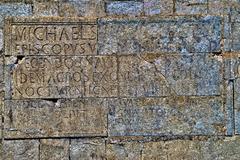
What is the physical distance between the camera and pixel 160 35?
4.25 metres

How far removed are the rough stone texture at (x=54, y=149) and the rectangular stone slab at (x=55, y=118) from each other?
0.19ft

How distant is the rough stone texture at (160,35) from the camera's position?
4.23 m

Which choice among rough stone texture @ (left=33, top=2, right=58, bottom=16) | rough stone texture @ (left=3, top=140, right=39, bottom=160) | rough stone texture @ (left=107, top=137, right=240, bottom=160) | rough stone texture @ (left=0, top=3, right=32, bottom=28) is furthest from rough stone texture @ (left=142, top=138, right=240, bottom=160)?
rough stone texture @ (left=0, top=3, right=32, bottom=28)

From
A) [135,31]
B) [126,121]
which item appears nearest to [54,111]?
[126,121]

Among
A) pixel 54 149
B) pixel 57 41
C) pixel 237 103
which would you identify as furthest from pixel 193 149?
pixel 57 41

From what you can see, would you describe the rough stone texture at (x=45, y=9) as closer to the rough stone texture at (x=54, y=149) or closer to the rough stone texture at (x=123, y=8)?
the rough stone texture at (x=123, y=8)

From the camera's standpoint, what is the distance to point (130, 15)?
14.0 feet

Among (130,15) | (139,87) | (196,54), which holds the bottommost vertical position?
(139,87)

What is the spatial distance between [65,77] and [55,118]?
395mm

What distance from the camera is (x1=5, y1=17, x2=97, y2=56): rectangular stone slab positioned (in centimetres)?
420

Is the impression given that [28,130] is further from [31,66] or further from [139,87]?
[139,87]

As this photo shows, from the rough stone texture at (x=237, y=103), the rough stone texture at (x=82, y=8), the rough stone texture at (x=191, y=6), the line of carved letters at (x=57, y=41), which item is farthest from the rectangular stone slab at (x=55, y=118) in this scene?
the rough stone texture at (x=237, y=103)

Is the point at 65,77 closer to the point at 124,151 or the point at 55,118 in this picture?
the point at 55,118

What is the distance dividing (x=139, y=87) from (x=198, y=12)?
0.90 m
